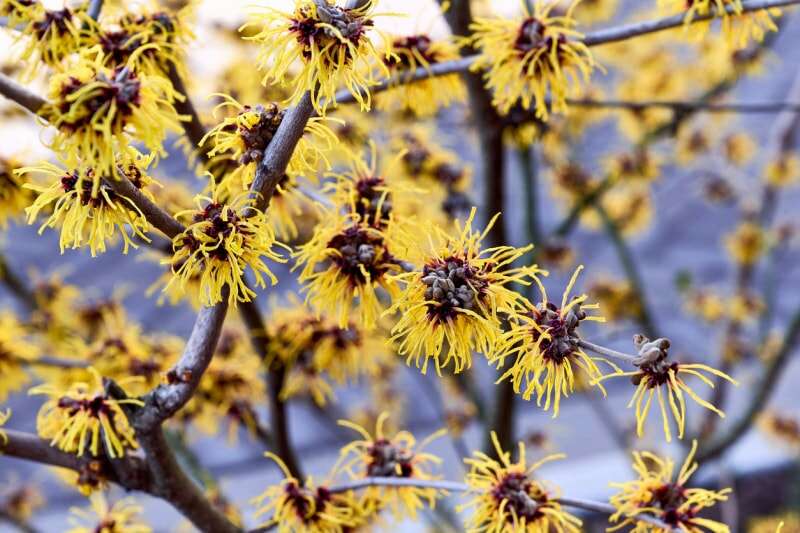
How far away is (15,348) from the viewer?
839 millimetres

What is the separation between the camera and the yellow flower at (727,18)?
64 centimetres

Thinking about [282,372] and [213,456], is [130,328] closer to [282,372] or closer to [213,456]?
[282,372]

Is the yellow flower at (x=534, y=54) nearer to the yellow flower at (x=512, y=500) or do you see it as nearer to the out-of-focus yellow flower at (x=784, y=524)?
the yellow flower at (x=512, y=500)

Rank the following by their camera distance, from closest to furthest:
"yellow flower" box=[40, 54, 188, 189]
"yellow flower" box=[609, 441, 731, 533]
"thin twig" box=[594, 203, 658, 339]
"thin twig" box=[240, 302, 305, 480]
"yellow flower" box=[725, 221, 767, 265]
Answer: "yellow flower" box=[40, 54, 188, 189]
"yellow flower" box=[609, 441, 731, 533]
"thin twig" box=[240, 302, 305, 480]
"thin twig" box=[594, 203, 658, 339]
"yellow flower" box=[725, 221, 767, 265]

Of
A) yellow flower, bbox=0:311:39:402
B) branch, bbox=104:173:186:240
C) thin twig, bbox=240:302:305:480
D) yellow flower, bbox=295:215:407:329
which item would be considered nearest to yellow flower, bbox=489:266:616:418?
yellow flower, bbox=295:215:407:329

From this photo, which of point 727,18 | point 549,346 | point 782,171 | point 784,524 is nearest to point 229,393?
point 549,346

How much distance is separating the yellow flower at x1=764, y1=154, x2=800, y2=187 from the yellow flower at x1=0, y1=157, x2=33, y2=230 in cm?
141

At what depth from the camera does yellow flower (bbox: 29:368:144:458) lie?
56 centimetres

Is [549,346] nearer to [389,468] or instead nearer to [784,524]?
[389,468]

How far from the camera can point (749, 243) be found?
1.67 meters

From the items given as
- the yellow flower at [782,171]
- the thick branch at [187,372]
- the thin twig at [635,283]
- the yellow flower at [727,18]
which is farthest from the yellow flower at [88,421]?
the yellow flower at [782,171]

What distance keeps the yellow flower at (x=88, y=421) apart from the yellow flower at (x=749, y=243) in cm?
144

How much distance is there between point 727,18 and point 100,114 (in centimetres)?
52

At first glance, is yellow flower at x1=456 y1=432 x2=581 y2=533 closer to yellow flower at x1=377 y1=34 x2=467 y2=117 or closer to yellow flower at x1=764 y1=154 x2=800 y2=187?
yellow flower at x1=377 y1=34 x2=467 y2=117
